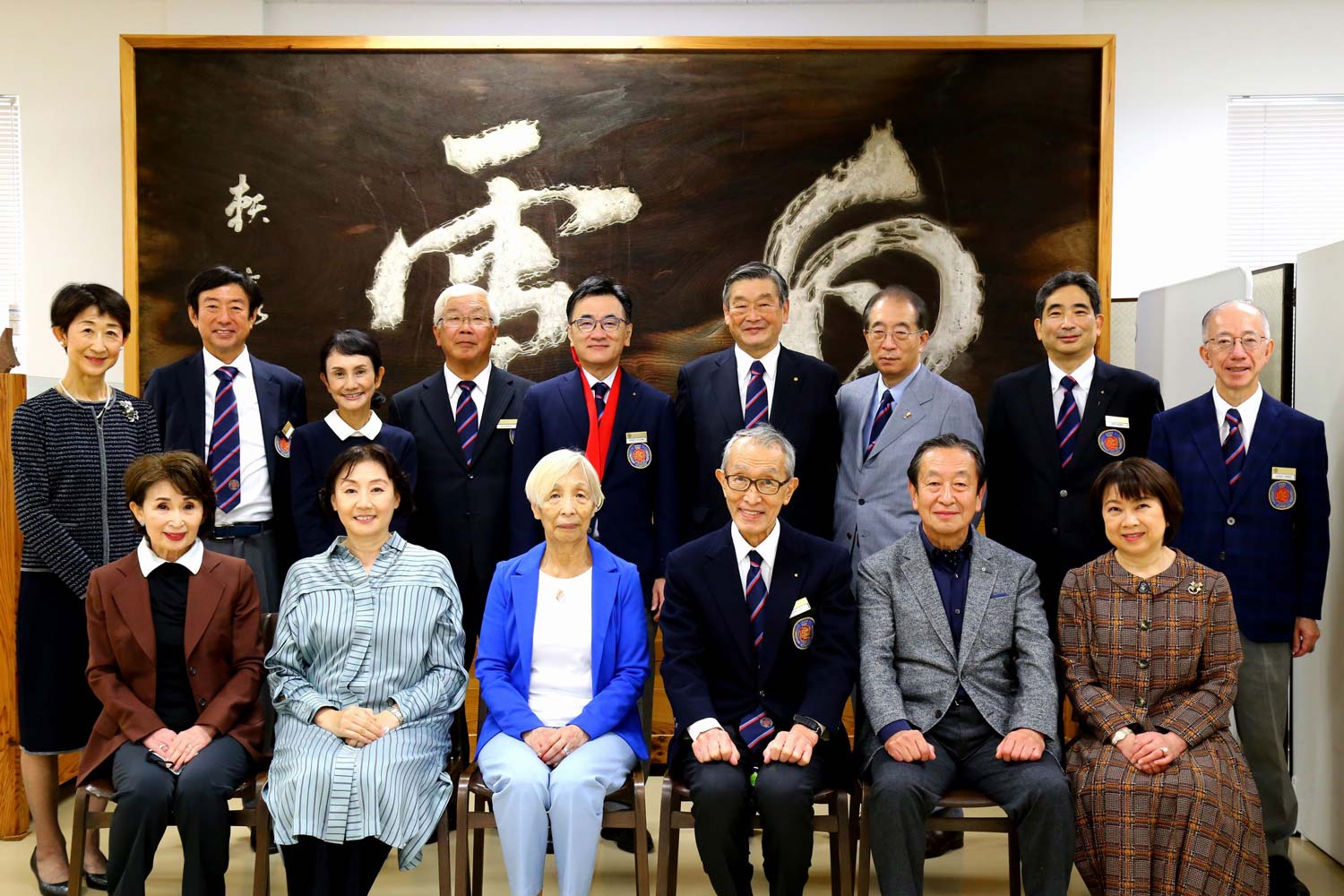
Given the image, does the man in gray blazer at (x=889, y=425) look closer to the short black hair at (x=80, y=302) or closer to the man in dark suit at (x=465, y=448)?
the man in dark suit at (x=465, y=448)

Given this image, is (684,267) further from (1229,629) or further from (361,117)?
(1229,629)

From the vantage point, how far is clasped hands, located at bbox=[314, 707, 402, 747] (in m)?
2.78

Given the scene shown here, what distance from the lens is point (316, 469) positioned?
3436mm

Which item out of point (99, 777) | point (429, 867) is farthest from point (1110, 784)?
point (99, 777)

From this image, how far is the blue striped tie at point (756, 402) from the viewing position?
3.45 m

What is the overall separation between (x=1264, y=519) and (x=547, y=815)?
2.24 metres

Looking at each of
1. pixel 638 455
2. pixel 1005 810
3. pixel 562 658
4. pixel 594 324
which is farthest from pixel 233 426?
pixel 1005 810

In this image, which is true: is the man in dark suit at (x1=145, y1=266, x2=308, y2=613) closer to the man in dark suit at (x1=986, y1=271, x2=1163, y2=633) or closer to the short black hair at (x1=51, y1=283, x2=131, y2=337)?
the short black hair at (x1=51, y1=283, x2=131, y2=337)

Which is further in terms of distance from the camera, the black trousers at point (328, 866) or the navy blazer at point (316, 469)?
the navy blazer at point (316, 469)

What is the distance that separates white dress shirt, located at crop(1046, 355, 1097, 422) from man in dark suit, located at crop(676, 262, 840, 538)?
0.69 metres

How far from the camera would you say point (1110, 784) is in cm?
273

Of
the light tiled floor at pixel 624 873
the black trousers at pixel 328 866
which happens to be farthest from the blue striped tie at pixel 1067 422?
the black trousers at pixel 328 866

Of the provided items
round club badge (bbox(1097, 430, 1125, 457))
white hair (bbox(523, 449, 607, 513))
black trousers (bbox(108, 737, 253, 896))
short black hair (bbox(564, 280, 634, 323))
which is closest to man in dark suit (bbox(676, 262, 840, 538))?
short black hair (bbox(564, 280, 634, 323))

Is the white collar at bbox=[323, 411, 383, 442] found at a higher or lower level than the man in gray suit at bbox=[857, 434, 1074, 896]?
higher
